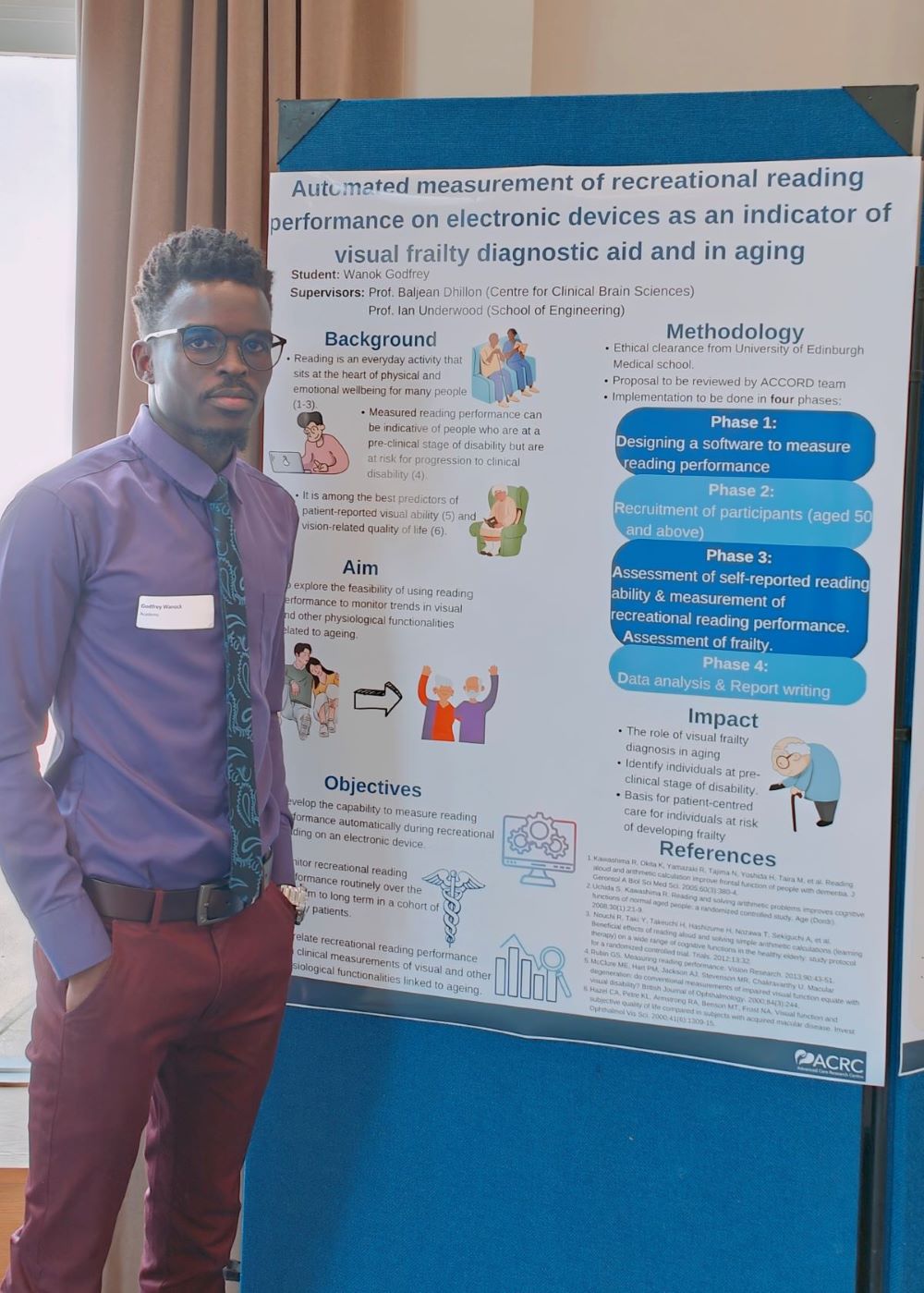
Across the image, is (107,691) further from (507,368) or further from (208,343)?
(507,368)

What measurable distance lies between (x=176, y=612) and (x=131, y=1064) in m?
0.60

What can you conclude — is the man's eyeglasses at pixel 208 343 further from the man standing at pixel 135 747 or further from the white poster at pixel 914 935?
the white poster at pixel 914 935

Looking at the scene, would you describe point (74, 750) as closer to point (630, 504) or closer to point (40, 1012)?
point (40, 1012)

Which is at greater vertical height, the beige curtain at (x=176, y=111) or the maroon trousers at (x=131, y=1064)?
the beige curtain at (x=176, y=111)

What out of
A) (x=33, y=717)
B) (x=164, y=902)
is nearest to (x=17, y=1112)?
(x=164, y=902)

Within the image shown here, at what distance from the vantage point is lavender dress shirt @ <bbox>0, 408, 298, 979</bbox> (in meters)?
1.34

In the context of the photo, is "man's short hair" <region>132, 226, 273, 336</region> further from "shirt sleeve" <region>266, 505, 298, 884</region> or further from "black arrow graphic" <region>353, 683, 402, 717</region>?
"black arrow graphic" <region>353, 683, 402, 717</region>

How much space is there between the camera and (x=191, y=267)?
146 centimetres

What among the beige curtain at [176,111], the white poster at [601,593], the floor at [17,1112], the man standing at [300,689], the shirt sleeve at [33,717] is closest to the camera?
the shirt sleeve at [33,717]

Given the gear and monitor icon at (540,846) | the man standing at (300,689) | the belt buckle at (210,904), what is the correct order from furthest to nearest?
the man standing at (300,689) < the gear and monitor icon at (540,846) < the belt buckle at (210,904)

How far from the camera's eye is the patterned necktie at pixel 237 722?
1.46 metres

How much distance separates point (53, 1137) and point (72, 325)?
1514 millimetres

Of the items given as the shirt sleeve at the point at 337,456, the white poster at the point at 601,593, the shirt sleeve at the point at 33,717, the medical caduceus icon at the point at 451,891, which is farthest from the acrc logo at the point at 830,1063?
the shirt sleeve at the point at 337,456

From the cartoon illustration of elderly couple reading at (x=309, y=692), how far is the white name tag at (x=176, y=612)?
33 centimetres
